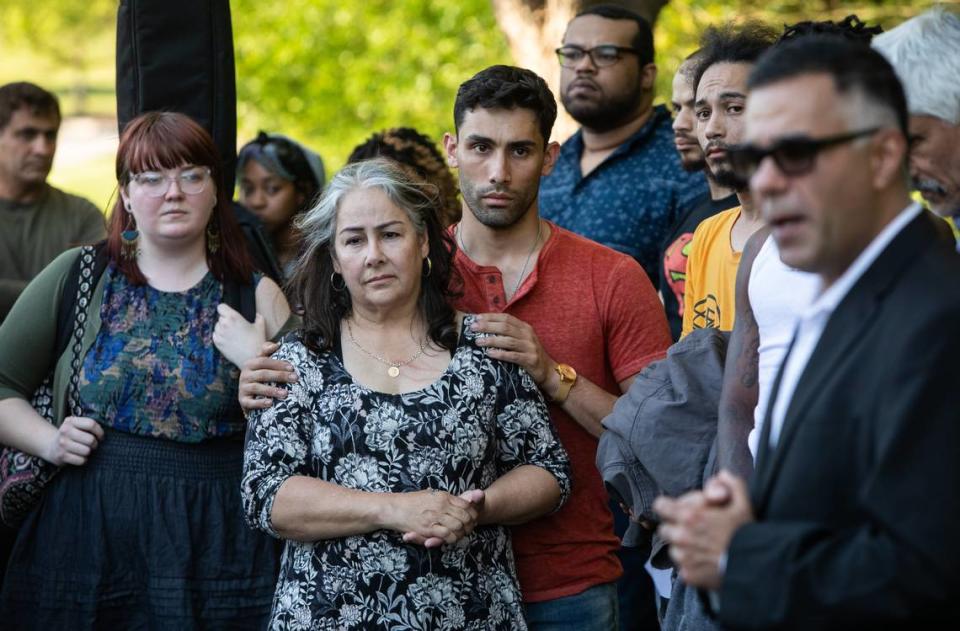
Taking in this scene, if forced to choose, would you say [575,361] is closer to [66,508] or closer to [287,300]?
[287,300]

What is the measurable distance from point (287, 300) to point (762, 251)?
1.63 m

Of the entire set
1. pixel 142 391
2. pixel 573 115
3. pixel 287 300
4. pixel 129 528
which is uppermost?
pixel 573 115

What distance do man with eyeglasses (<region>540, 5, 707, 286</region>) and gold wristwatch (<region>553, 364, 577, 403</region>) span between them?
5.18ft

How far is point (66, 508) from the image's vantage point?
409 centimetres

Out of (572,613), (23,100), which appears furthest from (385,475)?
(23,100)

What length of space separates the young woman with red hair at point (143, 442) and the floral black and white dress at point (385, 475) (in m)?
0.51

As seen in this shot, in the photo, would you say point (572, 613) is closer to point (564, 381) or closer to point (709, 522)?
point (564, 381)

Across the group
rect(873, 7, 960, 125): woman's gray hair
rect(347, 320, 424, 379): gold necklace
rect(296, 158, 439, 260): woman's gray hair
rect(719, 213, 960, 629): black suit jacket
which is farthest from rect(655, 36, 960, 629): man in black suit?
rect(296, 158, 439, 260): woman's gray hair

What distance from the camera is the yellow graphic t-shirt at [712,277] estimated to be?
385cm

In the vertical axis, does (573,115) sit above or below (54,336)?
above

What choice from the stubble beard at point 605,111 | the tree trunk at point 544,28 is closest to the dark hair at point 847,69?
the stubble beard at point 605,111

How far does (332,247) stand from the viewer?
12.5 feet

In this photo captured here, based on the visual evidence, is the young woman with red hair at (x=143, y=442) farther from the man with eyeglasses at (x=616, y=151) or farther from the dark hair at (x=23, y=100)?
the dark hair at (x=23, y=100)

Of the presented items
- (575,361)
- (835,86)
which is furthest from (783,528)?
(575,361)
